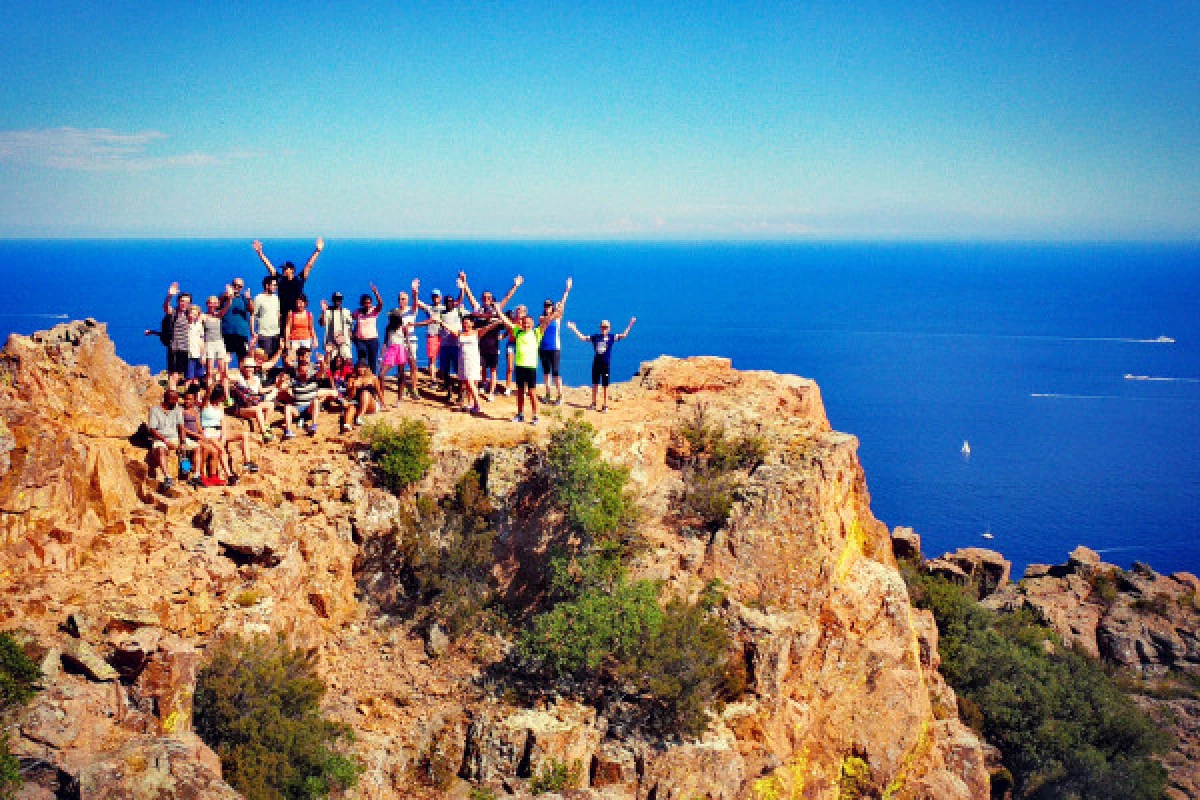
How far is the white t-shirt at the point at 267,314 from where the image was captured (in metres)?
19.0

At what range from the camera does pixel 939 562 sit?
3647 cm

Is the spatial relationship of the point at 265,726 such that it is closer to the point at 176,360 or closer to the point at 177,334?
the point at 176,360

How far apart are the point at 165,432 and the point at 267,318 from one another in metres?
4.71

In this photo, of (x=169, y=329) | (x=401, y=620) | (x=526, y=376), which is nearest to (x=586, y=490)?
(x=526, y=376)

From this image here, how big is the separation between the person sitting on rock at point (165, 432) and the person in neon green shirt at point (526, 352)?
6.79m

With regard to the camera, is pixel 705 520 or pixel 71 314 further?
pixel 71 314

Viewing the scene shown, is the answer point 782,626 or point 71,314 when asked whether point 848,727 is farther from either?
point 71,314

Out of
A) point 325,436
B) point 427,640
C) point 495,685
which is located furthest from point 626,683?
point 325,436

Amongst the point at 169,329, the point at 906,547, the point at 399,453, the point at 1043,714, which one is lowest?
the point at 1043,714

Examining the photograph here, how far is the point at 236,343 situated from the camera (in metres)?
18.9

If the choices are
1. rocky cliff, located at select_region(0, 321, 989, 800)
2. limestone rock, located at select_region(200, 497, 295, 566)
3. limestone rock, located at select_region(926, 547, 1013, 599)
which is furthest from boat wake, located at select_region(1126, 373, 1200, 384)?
limestone rock, located at select_region(200, 497, 295, 566)

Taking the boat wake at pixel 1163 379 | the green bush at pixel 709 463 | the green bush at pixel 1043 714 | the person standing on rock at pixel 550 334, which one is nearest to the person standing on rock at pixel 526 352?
the person standing on rock at pixel 550 334

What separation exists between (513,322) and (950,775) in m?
13.7

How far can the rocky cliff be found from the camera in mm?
11836
